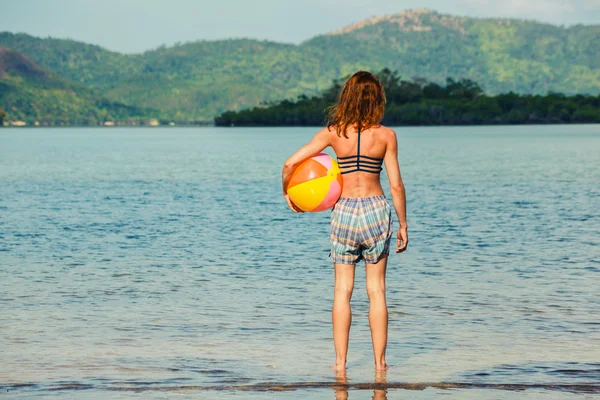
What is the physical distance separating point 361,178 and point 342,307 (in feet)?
4.06

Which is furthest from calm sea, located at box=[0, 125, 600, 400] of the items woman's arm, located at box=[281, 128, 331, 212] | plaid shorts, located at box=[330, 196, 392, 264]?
woman's arm, located at box=[281, 128, 331, 212]

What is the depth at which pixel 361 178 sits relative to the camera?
9.32 meters

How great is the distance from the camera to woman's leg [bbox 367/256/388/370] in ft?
30.9

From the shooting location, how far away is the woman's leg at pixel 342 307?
9422 mm

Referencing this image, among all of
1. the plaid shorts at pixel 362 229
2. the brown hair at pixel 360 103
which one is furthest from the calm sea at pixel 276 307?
the brown hair at pixel 360 103

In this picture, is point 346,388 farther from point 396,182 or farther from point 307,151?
point 307,151

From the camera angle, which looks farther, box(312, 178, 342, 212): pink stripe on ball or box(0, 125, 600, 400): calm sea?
box(0, 125, 600, 400): calm sea

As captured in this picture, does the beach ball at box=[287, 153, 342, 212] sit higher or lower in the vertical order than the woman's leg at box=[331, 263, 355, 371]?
higher

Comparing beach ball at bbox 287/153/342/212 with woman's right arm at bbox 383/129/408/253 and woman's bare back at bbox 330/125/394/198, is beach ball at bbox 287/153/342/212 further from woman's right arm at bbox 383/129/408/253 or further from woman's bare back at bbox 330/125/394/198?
woman's right arm at bbox 383/129/408/253

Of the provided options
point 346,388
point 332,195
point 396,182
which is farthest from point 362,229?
point 346,388

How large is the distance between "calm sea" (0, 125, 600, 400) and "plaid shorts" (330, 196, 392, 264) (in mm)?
1241

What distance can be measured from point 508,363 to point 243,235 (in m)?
15.5

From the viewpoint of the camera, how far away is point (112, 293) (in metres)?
15.7

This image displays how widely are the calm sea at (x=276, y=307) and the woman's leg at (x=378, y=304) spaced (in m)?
0.36
